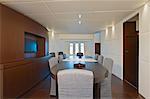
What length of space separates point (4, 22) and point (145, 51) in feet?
10.4

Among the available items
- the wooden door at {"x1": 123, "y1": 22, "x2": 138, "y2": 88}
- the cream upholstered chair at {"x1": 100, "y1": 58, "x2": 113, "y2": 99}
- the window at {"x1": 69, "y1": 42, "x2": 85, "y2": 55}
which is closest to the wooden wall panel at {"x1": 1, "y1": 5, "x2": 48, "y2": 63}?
the cream upholstered chair at {"x1": 100, "y1": 58, "x2": 113, "y2": 99}

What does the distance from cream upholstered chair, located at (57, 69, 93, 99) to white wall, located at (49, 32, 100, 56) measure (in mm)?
10096

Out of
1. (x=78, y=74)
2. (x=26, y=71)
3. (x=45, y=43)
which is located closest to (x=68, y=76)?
(x=78, y=74)

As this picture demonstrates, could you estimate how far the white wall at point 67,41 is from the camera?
12.1 meters

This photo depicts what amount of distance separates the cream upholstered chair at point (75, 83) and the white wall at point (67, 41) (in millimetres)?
10096

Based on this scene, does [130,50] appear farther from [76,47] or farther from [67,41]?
[67,41]

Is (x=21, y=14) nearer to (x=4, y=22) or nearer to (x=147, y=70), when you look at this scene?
(x=4, y=22)

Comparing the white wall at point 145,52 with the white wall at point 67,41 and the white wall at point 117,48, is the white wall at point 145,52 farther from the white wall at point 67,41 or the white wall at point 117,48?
the white wall at point 67,41

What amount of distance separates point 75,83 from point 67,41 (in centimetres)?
1052

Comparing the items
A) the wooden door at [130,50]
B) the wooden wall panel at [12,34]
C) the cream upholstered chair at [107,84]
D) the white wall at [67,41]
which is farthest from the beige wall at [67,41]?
the cream upholstered chair at [107,84]

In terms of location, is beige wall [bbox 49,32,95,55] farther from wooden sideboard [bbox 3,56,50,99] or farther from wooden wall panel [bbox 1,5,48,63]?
wooden wall panel [bbox 1,5,48,63]

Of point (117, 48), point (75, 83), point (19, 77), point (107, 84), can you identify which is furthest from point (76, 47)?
point (75, 83)

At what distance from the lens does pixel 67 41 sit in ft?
40.8

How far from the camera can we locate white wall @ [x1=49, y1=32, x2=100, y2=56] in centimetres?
1213
